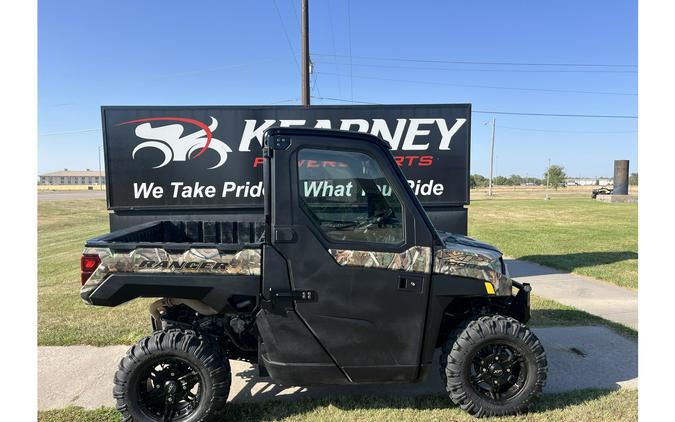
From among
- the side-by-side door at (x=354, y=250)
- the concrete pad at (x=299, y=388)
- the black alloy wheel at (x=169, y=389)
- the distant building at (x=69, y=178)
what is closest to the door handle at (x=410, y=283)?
the side-by-side door at (x=354, y=250)

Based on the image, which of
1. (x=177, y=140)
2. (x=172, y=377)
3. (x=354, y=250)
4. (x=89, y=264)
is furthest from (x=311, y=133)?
(x=177, y=140)

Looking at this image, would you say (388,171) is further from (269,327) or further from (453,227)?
(453,227)

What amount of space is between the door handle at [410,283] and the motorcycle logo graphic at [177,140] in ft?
16.0

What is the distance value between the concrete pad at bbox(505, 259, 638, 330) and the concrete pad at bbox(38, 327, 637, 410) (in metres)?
1.01

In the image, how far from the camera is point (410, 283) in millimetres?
2822

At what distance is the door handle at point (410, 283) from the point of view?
281 cm

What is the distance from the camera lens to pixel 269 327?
282 centimetres

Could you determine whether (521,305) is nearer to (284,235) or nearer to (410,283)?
(410,283)

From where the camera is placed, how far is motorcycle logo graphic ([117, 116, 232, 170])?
6770mm

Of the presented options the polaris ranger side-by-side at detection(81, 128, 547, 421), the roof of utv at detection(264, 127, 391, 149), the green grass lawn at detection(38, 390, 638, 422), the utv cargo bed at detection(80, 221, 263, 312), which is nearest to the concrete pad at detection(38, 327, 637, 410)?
the green grass lawn at detection(38, 390, 638, 422)

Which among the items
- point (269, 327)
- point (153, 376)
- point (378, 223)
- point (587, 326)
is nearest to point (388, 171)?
point (378, 223)

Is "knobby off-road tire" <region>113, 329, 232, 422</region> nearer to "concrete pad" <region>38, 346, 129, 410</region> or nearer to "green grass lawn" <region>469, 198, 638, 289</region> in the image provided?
"concrete pad" <region>38, 346, 129, 410</region>

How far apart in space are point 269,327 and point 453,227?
4.98 m

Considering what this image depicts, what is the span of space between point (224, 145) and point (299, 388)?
4529mm
